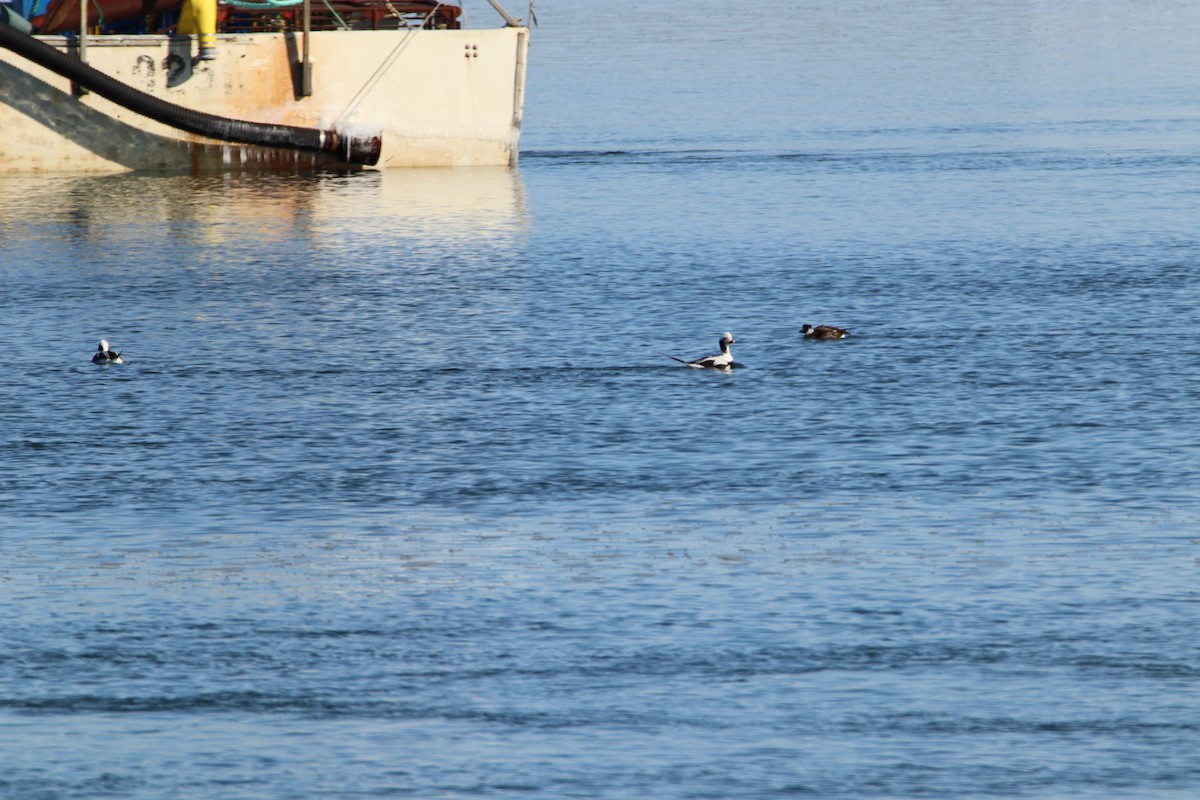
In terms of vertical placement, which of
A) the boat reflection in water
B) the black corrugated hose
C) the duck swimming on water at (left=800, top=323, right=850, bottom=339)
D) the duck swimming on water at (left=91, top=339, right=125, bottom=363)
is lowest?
the duck swimming on water at (left=91, top=339, right=125, bottom=363)

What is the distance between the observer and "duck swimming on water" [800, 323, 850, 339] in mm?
31047

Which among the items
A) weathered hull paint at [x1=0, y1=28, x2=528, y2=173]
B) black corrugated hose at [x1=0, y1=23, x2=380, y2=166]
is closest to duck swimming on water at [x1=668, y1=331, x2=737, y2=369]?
weathered hull paint at [x1=0, y1=28, x2=528, y2=173]

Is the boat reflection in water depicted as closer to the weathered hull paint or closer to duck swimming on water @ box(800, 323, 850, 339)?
the weathered hull paint

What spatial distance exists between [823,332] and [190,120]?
23.5 metres

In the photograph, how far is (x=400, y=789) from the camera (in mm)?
14617

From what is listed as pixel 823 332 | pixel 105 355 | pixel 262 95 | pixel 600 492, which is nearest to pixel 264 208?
pixel 262 95

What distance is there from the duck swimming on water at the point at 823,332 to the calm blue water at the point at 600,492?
194 mm

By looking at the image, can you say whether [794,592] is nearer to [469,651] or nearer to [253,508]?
[469,651]

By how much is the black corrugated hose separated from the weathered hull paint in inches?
13.4

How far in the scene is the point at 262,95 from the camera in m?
50.9

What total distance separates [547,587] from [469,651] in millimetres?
1815

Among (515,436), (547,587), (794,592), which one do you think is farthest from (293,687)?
(515,436)

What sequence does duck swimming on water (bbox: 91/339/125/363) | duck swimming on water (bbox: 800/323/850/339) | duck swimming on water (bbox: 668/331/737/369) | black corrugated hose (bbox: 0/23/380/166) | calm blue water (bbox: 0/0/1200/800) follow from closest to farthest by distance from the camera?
1. calm blue water (bbox: 0/0/1200/800)
2. duck swimming on water (bbox: 668/331/737/369)
3. duck swimming on water (bbox: 91/339/125/363)
4. duck swimming on water (bbox: 800/323/850/339)
5. black corrugated hose (bbox: 0/23/380/166)

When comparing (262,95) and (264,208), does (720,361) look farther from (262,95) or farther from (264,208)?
(262,95)
